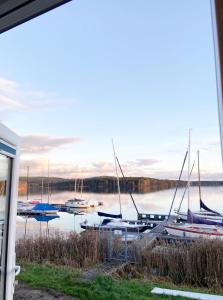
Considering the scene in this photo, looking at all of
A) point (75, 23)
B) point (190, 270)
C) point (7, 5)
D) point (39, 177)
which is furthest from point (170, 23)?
point (190, 270)

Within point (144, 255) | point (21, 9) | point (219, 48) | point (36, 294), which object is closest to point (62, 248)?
point (144, 255)

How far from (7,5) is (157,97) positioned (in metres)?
2.00

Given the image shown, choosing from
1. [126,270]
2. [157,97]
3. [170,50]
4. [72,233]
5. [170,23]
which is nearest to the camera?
[170,23]

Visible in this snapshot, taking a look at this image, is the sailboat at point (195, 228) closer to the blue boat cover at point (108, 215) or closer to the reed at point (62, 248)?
the blue boat cover at point (108, 215)

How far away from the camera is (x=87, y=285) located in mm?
2840

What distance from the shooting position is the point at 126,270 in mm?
3730

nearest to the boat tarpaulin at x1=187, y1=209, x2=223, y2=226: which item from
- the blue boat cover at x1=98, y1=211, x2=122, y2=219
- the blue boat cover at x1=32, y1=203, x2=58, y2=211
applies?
the blue boat cover at x1=98, y1=211, x2=122, y2=219

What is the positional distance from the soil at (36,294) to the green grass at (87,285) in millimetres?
84

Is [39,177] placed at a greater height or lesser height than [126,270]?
greater

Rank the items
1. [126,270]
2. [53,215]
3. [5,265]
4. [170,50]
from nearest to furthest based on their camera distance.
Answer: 1. [5,265]
2. [170,50]
3. [126,270]
4. [53,215]

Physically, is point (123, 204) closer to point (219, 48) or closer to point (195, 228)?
point (195, 228)

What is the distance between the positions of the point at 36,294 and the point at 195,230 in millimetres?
2815

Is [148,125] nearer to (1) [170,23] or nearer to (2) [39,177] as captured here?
(2) [39,177]

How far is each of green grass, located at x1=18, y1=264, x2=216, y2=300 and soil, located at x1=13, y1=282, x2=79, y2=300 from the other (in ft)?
0.28
